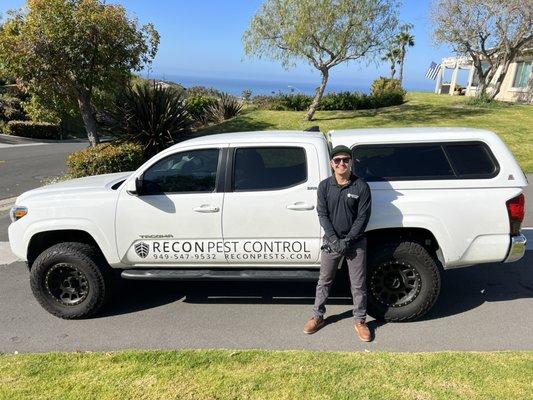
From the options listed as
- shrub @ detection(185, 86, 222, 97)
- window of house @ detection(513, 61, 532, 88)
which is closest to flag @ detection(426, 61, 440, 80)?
window of house @ detection(513, 61, 532, 88)

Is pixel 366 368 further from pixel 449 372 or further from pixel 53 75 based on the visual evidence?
pixel 53 75

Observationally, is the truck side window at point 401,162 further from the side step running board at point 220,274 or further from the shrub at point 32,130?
the shrub at point 32,130

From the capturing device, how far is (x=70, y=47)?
33.3 ft

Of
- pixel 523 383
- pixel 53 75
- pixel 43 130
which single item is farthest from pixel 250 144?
pixel 43 130

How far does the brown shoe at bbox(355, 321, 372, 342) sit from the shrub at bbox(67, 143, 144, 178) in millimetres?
6827

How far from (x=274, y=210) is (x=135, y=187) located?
1336 mm

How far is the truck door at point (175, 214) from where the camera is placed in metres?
4.49

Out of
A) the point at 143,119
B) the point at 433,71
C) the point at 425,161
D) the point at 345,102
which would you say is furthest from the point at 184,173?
the point at 433,71

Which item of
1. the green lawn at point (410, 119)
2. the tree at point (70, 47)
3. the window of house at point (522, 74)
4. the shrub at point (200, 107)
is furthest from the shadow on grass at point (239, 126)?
the window of house at point (522, 74)

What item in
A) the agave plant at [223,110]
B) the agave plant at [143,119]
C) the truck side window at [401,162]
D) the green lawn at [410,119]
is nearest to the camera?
the truck side window at [401,162]

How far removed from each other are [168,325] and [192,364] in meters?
0.85

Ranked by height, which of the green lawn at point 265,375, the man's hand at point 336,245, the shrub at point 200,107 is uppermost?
the man's hand at point 336,245

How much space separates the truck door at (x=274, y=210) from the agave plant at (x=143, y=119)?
8.36 metres

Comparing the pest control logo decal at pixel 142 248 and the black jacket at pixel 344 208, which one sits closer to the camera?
the black jacket at pixel 344 208
